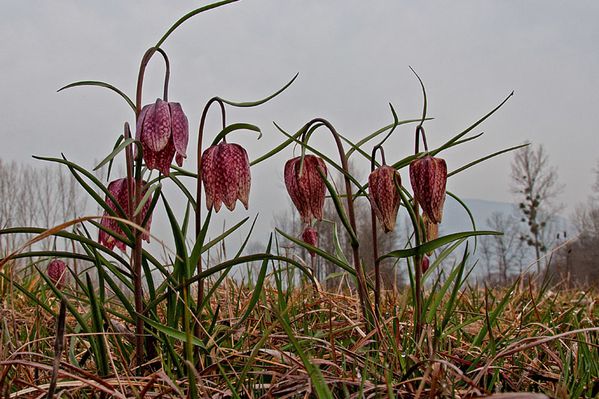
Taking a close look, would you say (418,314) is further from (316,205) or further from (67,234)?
(67,234)

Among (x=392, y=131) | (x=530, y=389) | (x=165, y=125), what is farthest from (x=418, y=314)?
(x=165, y=125)

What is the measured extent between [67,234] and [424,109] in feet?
2.89

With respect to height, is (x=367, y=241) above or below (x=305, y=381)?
above

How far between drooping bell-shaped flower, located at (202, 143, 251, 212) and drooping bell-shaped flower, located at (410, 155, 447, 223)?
0.39 metres

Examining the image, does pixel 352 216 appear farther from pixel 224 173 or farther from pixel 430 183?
pixel 224 173

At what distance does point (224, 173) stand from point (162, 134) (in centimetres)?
17

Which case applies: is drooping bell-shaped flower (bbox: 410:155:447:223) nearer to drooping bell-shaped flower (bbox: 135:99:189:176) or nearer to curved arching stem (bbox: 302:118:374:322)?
curved arching stem (bbox: 302:118:374:322)

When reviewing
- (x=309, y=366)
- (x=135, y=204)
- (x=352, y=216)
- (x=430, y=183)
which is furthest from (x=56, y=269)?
(x=309, y=366)

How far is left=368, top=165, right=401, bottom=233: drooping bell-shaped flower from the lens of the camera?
1440 millimetres

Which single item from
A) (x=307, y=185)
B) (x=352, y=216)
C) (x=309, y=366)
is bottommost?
(x=309, y=366)

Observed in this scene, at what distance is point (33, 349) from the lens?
1562mm

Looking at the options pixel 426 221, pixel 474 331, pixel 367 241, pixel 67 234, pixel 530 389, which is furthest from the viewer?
pixel 367 241

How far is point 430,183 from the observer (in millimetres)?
1471

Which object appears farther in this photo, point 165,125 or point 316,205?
point 316,205
